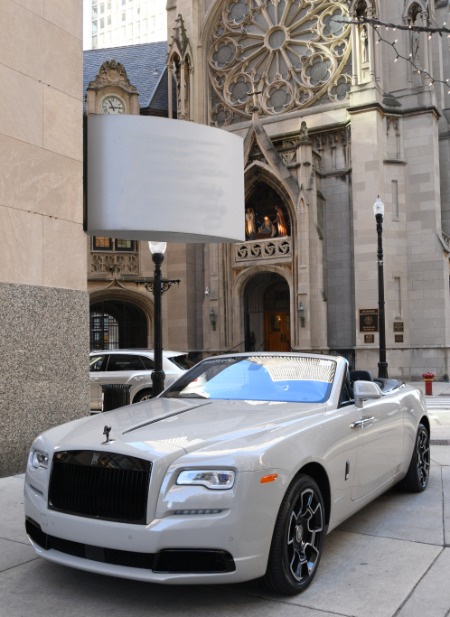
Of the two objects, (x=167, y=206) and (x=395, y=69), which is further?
(x=395, y=69)

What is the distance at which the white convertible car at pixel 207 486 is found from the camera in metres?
→ 3.60

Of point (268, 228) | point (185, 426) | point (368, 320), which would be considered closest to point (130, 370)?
point (185, 426)

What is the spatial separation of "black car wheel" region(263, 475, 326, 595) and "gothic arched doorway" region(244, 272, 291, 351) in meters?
24.6

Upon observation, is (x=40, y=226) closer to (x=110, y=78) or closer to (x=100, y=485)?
(x=100, y=485)

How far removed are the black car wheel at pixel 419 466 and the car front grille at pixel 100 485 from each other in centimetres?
366

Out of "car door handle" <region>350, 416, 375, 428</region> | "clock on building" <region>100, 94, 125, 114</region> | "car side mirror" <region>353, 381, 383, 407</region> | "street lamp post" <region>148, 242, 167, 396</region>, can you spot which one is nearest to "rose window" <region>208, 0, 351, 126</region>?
"clock on building" <region>100, 94, 125, 114</region>

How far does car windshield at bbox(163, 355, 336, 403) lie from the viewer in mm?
5195

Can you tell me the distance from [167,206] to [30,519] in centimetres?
522

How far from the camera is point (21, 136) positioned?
768 centimetres

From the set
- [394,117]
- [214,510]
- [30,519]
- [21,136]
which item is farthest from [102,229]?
[394,117]

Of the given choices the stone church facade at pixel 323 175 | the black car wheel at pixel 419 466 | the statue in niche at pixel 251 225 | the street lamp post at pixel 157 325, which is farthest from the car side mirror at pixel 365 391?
the statue in niche at pixel 251 225

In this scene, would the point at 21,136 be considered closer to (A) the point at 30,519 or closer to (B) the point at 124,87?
(A) the point at 30,519

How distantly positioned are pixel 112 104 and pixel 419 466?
2682 cm

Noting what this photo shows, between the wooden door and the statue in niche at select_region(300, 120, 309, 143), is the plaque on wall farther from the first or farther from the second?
the statue in niche at select_region(300, 120, 309, 143)
